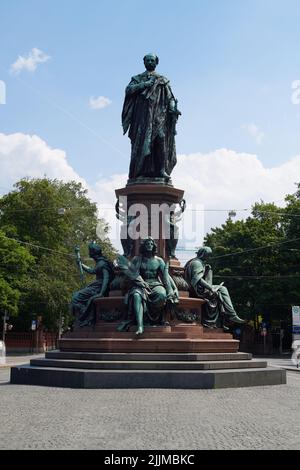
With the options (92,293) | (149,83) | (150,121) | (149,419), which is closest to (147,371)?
(149,419)

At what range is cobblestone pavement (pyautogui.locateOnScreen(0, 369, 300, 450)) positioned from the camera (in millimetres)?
8195

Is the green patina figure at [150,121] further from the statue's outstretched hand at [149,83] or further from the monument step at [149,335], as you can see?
the monument step at [149,335]

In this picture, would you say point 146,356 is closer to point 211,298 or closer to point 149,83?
point 211,298

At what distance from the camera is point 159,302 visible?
1683cm

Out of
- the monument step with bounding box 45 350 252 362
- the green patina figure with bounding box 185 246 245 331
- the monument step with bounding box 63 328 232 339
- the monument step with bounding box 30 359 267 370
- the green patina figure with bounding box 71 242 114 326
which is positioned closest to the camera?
the monument step with bounding box 30 359 267 370

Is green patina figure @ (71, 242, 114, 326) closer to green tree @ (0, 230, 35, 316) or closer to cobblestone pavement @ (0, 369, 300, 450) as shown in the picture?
cobblestone pavement @ (0, 369, 300, 450)

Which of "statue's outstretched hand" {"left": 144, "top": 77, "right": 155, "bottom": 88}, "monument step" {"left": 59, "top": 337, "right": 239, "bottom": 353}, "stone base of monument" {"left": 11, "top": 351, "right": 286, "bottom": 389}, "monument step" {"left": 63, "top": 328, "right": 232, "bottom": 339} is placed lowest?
"stone base of monument" {"left": 11, "top": 351, "right": 286, "bottom": 389}

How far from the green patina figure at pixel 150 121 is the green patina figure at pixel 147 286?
11.2 feet

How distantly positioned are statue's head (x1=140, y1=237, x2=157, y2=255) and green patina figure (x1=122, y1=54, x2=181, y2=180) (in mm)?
3217

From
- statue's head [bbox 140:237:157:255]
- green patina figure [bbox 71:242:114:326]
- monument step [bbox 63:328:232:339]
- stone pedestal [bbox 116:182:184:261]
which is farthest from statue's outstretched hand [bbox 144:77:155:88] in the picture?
monument step [bbox 63:328:232:339]

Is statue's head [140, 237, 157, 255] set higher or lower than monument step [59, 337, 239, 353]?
higher
